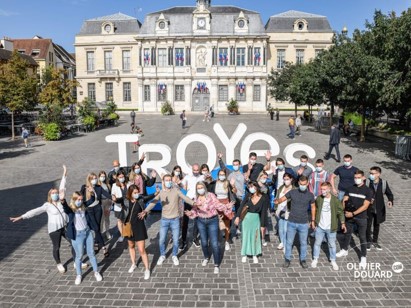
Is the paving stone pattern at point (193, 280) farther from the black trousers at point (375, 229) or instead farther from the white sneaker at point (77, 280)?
the black trousers at point (375, 229)

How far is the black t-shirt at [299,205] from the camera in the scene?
619cm

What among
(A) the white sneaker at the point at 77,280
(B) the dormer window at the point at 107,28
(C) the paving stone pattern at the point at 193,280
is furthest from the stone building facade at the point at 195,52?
(A) the white sneaker at the point at 77,280

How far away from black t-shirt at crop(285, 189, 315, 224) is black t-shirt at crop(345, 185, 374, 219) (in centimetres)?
80

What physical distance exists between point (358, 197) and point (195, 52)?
45144 mm

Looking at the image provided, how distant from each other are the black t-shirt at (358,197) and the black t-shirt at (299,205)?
2.64ft

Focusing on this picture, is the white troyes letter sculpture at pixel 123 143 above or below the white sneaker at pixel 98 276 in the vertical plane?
above

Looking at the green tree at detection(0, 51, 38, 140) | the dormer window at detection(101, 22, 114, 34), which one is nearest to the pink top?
the green tree at detection(0, 51, 38, 140)

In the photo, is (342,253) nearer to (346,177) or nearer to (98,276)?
(346,177)

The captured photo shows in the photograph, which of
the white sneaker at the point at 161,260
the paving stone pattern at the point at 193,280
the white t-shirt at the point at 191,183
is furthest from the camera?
the white t-shirt at the point at 191,183

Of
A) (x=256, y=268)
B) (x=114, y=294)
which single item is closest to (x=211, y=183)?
(x=256, y=268)

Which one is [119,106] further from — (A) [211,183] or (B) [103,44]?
(A) [211,183]

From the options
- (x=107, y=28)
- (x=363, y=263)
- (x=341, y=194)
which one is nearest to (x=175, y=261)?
(x=363, y=263)

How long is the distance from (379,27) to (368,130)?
1034cm

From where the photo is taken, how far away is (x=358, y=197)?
6.45 meters
